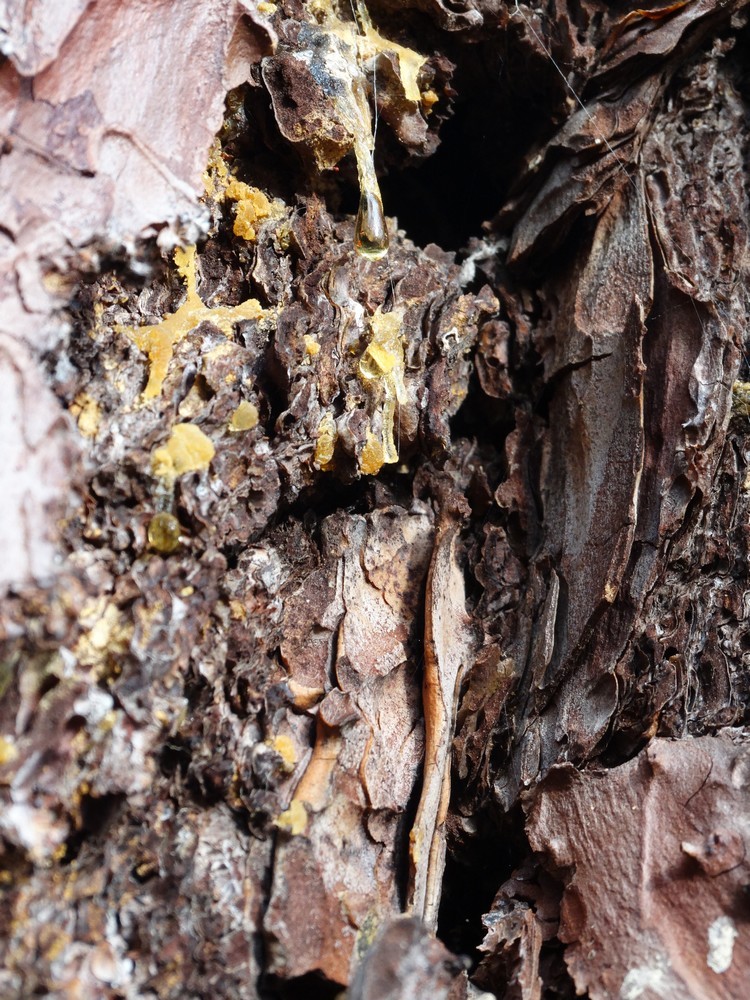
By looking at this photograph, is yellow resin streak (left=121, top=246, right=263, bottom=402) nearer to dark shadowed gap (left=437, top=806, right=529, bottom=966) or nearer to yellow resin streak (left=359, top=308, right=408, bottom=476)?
yellow resin streak (left=359, top=308, right=408, bottom=476)

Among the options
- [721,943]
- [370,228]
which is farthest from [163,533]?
[721,943]

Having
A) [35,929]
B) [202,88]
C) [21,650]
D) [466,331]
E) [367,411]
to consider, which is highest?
[202,88]

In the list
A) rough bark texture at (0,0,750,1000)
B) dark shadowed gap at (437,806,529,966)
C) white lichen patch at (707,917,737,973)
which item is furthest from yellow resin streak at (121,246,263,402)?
white lichen patch at (707,917,737,973)

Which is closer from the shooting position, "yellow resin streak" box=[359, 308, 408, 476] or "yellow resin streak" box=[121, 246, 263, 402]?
"yellow resin streak" box=[121, 246, 263, 402]

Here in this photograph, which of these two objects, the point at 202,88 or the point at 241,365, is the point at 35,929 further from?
the point at 202,88

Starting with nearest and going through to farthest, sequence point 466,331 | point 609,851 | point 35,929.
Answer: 1. point 35,929
2. point 609,851
3. point 466,331

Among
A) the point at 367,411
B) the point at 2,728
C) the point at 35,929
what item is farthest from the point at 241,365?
the point at 35,929
